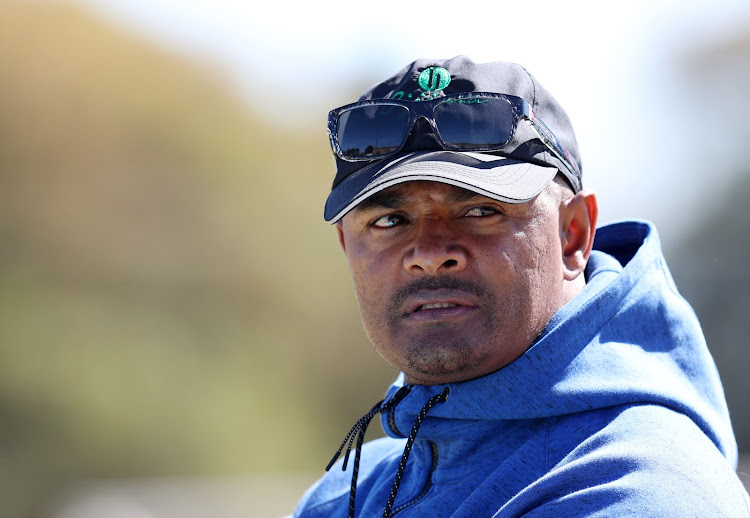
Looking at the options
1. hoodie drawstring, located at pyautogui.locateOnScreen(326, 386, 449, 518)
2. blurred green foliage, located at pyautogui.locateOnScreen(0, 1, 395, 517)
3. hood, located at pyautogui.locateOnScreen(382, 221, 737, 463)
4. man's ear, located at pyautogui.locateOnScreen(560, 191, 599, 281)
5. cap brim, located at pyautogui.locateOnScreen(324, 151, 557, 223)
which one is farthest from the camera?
blurred green foliage, located at pyautogui.locateOnScreen(0, 1, 395, 517)

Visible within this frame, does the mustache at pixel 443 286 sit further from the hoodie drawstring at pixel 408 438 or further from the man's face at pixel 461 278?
the hoodie drawstring at pixel 408 438

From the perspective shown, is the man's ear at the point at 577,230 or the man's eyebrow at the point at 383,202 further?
the man's ear at the point at 577,230

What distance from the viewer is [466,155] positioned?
221cm

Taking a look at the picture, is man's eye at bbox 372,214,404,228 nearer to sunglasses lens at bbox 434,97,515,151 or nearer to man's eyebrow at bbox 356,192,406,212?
man's eyebrow at bbox 356,192,406,212

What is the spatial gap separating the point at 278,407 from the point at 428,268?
542 inches

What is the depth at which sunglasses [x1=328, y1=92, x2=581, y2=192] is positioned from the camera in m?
2.23

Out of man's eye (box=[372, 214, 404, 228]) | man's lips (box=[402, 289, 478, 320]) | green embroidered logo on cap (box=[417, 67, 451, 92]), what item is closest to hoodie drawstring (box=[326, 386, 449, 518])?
man's lips (box=[402, 289, 478, 320])

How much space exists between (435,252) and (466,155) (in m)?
0.24

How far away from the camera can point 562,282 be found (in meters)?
2.34

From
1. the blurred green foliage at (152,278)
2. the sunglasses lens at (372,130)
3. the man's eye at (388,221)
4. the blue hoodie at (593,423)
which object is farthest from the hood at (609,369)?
the blurred green foliage at (152,278)

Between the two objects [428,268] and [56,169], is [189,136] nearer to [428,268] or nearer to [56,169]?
[56,169]

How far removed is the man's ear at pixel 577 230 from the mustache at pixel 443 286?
1.00 feet

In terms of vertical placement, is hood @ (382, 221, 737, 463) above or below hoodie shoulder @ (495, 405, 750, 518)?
above

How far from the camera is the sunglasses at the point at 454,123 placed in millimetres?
2227
